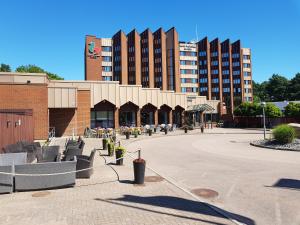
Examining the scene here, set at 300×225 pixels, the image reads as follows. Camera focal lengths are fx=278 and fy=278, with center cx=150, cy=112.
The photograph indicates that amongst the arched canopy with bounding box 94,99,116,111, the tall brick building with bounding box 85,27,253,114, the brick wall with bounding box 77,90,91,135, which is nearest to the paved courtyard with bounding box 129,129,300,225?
the brick wall with bounding box 77,90,91,135

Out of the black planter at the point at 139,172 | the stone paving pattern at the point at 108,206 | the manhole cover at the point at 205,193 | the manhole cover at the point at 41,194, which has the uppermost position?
the black planter at the point at 139,172

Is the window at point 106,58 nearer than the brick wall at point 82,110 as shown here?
No

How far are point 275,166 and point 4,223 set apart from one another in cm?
1241

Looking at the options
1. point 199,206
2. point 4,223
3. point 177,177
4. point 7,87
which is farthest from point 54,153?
point 7,87

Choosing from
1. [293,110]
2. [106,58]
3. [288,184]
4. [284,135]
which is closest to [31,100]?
[284,135]

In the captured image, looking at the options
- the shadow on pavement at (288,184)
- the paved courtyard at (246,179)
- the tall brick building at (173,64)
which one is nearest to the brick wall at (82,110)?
the paved courtyard at (246,179)

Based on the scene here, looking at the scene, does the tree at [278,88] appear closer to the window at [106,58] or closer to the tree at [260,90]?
the tree at [260,90]

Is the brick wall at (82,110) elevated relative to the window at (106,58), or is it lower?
lower

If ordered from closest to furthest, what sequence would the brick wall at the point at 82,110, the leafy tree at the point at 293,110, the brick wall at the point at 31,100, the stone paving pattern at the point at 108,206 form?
the stone paving pattern at the point at 108,206 → the brick wall at the point at 31,100 → the brick wall at the point at 82,110 → the leafy tree at the point at 293,110

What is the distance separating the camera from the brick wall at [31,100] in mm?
27156

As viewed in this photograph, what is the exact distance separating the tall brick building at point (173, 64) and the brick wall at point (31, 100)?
4822cm

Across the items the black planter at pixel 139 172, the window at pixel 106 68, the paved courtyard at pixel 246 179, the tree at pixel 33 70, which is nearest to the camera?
the paved courtyard at pixel 246 179

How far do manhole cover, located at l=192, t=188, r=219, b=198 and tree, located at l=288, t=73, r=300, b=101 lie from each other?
116 meters

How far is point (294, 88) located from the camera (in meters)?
115
